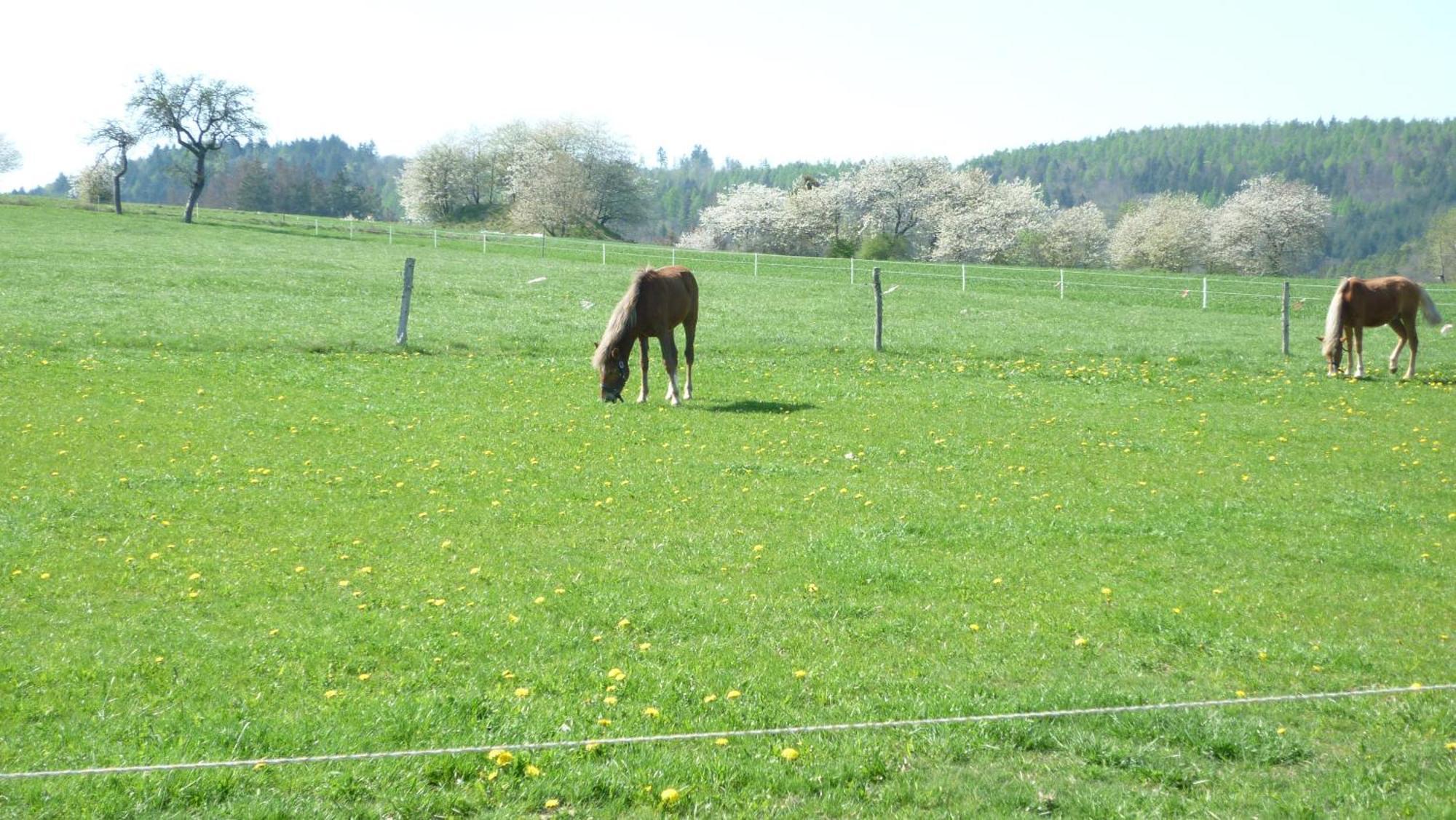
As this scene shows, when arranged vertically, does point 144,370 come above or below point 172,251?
below

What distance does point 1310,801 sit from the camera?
5.02 meters

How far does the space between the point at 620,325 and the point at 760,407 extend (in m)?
2.78

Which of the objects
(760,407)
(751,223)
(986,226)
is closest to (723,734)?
(760,407)

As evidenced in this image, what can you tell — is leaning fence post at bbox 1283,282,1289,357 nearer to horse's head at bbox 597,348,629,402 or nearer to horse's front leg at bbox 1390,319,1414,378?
horse's front leg at bbox 1390,319,1414,378

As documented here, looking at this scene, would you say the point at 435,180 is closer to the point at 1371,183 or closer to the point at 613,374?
the point at 613,374

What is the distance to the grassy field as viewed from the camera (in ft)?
17.3

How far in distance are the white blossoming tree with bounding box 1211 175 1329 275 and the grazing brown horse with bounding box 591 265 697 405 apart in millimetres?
86671

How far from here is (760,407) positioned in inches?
722

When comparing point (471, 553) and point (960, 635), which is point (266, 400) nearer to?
point (471, 553)

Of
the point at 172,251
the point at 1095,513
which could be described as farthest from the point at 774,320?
the point at 172,251

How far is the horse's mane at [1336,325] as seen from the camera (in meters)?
23.4

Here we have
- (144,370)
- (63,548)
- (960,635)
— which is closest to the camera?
(960,635)

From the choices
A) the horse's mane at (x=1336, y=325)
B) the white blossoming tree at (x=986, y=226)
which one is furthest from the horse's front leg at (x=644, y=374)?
the white blossoming tree at (x=986, y=226)

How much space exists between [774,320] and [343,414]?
729 inches
